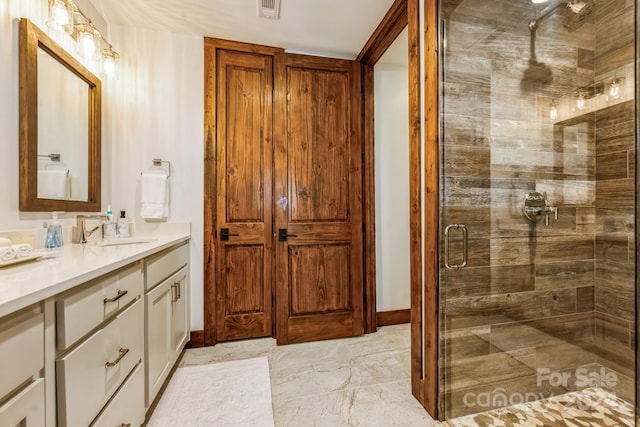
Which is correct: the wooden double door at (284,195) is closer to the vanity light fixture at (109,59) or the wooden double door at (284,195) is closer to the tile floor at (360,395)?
the tile floor at (360,395)

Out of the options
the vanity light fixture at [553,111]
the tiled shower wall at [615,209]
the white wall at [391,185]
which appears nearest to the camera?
the tiled shower wall at [615,209]

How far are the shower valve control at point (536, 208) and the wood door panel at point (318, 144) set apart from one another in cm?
129

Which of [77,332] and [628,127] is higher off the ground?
[628,127]

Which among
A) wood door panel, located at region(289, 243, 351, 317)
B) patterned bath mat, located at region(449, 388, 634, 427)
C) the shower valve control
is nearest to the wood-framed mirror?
wood door panel, located at region(289, 243, 351, 317)

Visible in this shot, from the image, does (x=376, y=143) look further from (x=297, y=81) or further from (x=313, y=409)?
(x=313, y=409)

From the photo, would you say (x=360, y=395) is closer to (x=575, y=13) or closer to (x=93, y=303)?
(x=93, y=303)

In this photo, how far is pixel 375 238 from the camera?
2600 mm

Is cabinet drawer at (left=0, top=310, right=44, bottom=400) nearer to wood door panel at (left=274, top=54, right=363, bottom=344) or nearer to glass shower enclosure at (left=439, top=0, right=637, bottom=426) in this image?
glass shower enclosure at (left=439, top=0, right=637, bottom=426)

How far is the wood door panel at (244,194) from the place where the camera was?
2.29 meters

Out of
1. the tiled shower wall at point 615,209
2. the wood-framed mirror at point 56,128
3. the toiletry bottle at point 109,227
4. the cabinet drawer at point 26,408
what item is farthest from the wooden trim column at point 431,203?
the toiletry bottle at point 109,227

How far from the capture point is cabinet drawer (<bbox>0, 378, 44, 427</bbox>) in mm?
598

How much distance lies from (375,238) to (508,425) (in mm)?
1508

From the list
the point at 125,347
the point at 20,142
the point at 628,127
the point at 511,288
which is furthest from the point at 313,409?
the point at 628,127

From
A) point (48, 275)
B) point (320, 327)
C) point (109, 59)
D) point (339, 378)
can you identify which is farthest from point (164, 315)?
point (109, 59)
